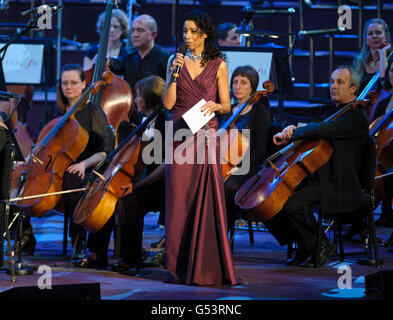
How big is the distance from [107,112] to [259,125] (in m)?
1.17

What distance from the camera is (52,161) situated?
13.4ft

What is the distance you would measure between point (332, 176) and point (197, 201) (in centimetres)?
93

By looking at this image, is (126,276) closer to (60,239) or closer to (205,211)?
(205,211)

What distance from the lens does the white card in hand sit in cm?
333

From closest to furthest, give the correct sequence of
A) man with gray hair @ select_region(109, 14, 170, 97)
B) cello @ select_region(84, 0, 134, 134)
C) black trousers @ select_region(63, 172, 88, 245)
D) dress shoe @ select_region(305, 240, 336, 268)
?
1. dress shoe @ select_region(305, 240, 336, 268)
2. black trousers @ select_region(63, 172, 88, 245)
3. cello @ select_region(84, 0, 134, 134)
4. man with gray hair @ select_region(109, 14, 170, 97)

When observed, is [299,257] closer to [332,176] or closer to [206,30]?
[332,176]

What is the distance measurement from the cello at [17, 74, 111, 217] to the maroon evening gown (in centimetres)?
78

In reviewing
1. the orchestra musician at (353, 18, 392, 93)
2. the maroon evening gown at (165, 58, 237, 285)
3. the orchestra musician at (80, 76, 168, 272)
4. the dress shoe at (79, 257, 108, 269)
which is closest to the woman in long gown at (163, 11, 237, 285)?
the maroon evening gown at (165, 58, 237, 285)

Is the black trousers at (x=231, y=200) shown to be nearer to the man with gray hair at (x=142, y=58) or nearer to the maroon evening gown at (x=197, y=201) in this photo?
the maroon evening gown at (x=197, y=201)

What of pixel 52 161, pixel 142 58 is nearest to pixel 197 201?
pixel 52 161

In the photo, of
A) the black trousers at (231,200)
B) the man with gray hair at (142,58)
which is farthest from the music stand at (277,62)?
the black trousers at (231,200)

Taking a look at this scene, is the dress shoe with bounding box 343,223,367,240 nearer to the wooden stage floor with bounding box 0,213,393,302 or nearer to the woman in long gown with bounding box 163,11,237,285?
the wooden stage floor with bounding box 0,213,393,302

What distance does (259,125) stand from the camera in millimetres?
4426
